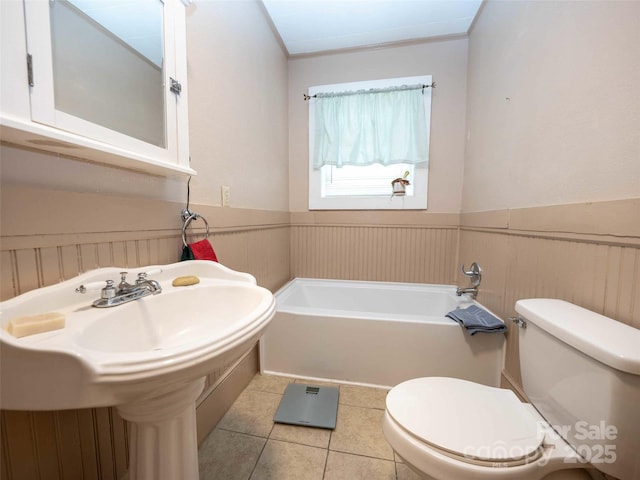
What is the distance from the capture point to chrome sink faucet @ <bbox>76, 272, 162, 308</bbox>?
646mm

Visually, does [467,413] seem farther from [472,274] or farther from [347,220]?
[347,220]

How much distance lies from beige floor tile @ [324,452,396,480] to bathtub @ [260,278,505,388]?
0.48 m

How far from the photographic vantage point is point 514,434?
734 millimetres

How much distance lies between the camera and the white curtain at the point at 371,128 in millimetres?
2061

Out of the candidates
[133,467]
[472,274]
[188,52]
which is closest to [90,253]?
[133,467]

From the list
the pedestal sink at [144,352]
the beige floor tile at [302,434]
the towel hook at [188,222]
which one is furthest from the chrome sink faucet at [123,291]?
the beige floor tile at [302,434]

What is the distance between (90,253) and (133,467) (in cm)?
58

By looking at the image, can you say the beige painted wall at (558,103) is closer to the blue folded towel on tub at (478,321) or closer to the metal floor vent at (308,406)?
the blue folded towel on tub at (478,321)

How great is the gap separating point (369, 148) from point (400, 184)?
40 centimetres

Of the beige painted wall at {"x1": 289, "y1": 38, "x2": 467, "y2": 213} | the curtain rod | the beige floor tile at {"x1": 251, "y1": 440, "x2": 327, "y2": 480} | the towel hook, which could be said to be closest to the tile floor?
the beige floor tile at {"x1": 251, "y1": 440, "x2": 327, "y2": 480}

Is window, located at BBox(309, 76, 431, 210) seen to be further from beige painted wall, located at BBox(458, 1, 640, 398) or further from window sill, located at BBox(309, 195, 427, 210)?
beige painted wall, located at BBox(458, 1, 640, 398)

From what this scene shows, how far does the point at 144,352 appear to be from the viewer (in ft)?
1.31

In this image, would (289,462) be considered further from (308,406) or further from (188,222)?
(188,222)

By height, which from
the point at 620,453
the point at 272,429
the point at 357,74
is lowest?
the point at 272,429
